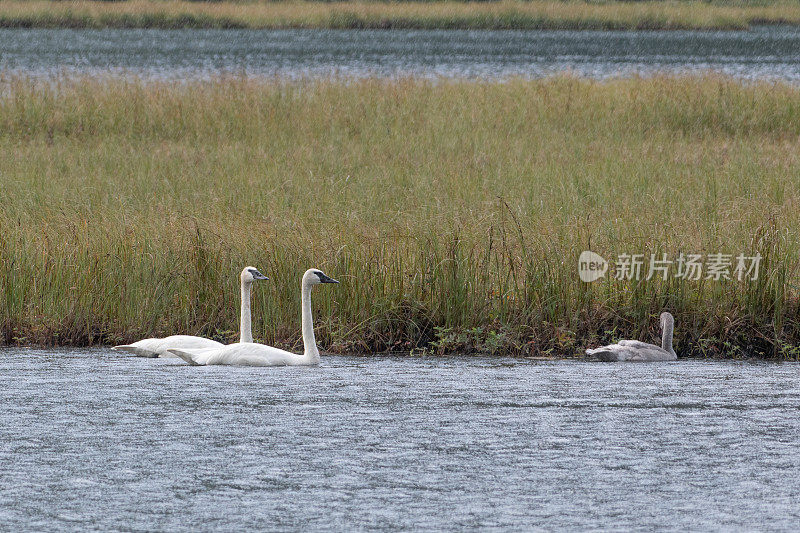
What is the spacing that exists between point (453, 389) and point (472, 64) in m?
48.0

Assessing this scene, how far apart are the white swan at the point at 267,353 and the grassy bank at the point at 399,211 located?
85cm

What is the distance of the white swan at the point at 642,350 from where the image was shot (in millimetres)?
11547

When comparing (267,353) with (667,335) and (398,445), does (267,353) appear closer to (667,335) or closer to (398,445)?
(398,445)

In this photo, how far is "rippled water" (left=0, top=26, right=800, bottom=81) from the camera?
49406 millimetres

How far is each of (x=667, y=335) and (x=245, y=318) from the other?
11.5ft

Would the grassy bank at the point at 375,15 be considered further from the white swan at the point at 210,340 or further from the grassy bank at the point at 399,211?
the white swan at the point at 210,340

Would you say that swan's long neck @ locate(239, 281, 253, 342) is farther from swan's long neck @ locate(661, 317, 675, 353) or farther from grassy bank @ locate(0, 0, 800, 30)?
grassy bank @ locate(0, 0, 800, 30)

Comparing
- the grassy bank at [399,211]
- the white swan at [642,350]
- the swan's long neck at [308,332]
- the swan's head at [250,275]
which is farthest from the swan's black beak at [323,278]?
the white swan at [642,350]

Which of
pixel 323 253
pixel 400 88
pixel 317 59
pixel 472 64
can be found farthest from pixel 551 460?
pixel 317 59

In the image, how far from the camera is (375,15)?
4070 inches

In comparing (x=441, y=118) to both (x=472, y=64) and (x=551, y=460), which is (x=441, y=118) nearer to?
(x=551, y=460)

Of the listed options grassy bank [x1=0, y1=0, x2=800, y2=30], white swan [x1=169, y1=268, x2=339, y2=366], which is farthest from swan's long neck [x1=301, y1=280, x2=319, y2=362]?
grassy bank [x1=0, y1=0, x2=800, y2=30]

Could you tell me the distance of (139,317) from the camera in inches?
488

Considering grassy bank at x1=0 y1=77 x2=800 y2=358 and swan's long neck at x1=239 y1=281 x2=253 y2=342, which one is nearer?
swan's long neck at x1=239 y1=281 x2=253 y2=342
